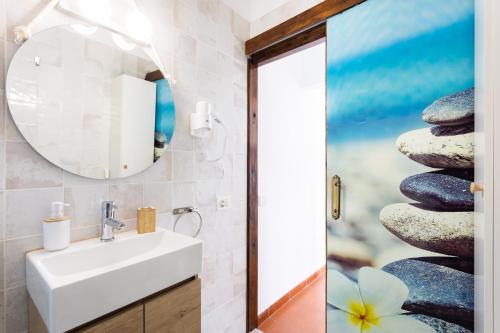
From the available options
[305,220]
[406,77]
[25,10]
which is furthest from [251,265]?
[25,10]

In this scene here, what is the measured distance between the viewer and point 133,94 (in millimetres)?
1187

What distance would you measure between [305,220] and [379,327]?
141 centimetres

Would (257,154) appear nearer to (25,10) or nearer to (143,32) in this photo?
(143,32)

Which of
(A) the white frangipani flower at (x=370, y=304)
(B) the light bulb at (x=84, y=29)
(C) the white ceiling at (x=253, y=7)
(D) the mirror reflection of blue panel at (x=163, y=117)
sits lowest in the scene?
(A) the white frangipani flower at (x=370, y=304)

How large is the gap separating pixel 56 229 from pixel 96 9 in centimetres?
93

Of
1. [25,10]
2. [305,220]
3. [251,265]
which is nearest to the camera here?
[25,10]

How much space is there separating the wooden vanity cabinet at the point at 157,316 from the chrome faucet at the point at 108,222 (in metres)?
0.30

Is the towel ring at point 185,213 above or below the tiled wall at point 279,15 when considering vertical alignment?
below

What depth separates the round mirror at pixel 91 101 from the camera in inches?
35.7

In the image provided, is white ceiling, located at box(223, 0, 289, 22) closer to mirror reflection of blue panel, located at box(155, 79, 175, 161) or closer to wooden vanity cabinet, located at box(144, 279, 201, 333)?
mirror reflection of blue panel, located at box(155, 79, 175, 161)

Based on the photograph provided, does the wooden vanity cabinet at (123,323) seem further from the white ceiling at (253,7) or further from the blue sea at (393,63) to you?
the white ceiling at (253,7)

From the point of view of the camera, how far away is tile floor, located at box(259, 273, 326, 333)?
191 cm

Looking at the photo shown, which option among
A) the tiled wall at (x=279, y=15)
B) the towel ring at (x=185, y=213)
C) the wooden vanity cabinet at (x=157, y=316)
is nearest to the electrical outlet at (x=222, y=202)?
the towel ring at (x=185, y=213)

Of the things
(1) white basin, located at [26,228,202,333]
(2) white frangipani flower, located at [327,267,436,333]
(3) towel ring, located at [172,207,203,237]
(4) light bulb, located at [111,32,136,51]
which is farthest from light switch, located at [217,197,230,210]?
(4) light bulb, located at [111,32,136,51]
